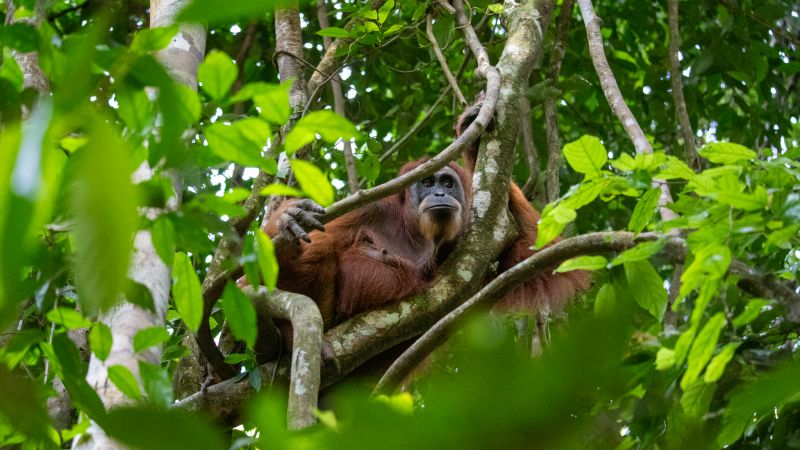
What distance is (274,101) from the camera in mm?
1504

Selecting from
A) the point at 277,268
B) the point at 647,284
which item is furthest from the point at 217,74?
the point at 647,284

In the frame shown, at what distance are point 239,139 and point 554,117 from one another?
4.16 m

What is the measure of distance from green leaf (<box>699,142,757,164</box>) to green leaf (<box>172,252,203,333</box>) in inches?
61.0

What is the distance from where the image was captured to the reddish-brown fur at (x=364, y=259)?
423cm

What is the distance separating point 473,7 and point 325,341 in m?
2.20

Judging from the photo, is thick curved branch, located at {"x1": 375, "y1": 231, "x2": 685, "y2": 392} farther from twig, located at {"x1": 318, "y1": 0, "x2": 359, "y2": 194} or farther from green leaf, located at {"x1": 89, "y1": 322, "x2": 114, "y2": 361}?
twig, located at {"x1": 318, "y1": 0, "x2": 359, "y2": 194}

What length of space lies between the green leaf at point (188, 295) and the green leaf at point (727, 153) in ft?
5.09

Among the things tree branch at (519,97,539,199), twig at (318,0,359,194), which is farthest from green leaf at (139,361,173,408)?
tree branch at (519,97,539,199)

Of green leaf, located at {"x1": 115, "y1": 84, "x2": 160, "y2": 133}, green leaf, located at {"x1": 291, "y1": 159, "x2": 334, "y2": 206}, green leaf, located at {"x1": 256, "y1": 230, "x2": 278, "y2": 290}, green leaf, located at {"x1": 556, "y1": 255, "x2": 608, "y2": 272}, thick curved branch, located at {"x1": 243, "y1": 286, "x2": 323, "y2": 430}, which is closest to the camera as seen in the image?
green leaf, located at {"x1": 115, "y1": 84, "x2": 160, "y2": 133}

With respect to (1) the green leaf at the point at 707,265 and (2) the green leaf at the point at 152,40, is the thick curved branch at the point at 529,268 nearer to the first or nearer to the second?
(1) the green leaf at the point at 707,265

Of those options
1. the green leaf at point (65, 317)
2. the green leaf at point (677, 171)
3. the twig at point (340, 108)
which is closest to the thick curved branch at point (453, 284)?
the twig at point (340, 108)

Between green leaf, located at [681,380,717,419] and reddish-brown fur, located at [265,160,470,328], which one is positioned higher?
green leaf, located at [681,380,717,419]

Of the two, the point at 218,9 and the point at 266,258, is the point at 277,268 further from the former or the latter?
the point at 218,9

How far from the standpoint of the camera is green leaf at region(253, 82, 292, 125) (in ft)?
4.86
